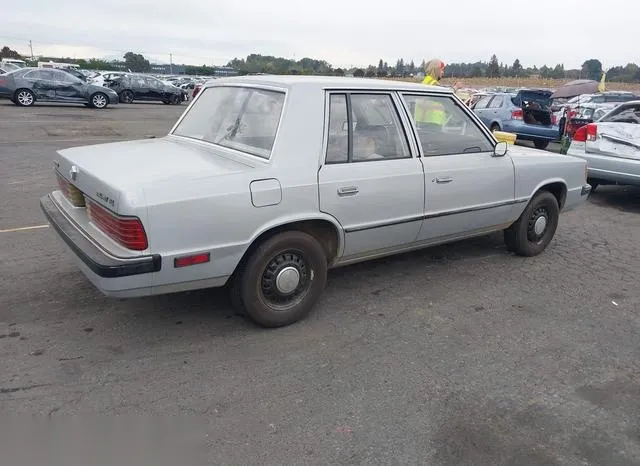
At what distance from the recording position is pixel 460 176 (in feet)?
14.6

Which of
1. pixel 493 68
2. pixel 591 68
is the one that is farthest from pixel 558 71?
pixel 591 68

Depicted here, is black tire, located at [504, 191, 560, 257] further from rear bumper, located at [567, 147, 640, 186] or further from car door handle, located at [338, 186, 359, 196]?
rear bumper, located at [567, 147, 640, 186]

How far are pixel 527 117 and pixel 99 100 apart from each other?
55.5 feet

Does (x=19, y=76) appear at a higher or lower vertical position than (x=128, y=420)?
higher

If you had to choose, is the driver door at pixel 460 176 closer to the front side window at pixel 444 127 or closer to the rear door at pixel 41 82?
the front side window at pixel 444 127

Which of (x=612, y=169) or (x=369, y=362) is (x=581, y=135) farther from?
(x=369, y=362)

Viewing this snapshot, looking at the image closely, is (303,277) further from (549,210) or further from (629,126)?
(629,126)

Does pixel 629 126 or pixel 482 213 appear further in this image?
pixel 629 126

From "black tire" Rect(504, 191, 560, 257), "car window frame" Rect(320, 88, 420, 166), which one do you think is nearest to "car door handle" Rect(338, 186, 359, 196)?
"car window frame" Rect(320, 88, 420, 166)

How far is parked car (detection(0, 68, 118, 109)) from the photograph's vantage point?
20.4 meters

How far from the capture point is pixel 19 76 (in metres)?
20.5

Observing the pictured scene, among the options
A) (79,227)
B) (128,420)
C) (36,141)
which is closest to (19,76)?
(36,141)

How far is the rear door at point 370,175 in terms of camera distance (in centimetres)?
374

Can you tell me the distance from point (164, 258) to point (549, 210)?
13.3 ft
